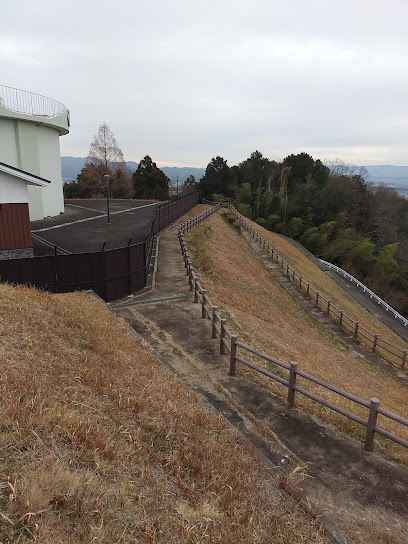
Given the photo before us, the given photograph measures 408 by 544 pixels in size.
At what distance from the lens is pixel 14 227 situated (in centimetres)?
1299

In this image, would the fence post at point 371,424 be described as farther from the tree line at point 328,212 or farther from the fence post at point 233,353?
the tree line at point 328,212

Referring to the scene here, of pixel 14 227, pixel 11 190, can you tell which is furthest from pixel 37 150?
pixel 14 227

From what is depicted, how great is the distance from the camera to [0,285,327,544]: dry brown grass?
3201mm

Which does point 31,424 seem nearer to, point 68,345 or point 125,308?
point 68,345

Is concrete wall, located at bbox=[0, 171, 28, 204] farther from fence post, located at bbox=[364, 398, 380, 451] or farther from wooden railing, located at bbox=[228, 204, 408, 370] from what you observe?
wooden railing, located at bbox=[228, 204, 408, 370]

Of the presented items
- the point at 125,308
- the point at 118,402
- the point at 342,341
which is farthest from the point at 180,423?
the point at 342,341

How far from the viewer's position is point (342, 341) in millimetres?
17625

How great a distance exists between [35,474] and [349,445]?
15.1 feet

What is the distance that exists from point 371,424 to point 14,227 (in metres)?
12.9

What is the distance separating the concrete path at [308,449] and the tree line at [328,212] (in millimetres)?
43290

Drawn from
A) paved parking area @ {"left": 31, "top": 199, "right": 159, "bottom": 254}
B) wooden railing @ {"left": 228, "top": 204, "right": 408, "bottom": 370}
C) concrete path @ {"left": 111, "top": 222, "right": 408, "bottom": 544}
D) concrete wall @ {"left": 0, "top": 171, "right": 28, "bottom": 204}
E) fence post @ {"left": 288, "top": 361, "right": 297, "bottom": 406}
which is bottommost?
wooden railing @ {"left": 228, "top": 204, "right": 408, "bottom": 370}

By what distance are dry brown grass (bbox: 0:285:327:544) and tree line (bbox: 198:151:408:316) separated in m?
46.4

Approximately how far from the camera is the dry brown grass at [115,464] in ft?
10.5

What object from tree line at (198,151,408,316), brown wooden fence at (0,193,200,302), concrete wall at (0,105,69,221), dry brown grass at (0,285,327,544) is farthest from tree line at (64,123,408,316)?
dry brown grass at (0,285,327,544)
